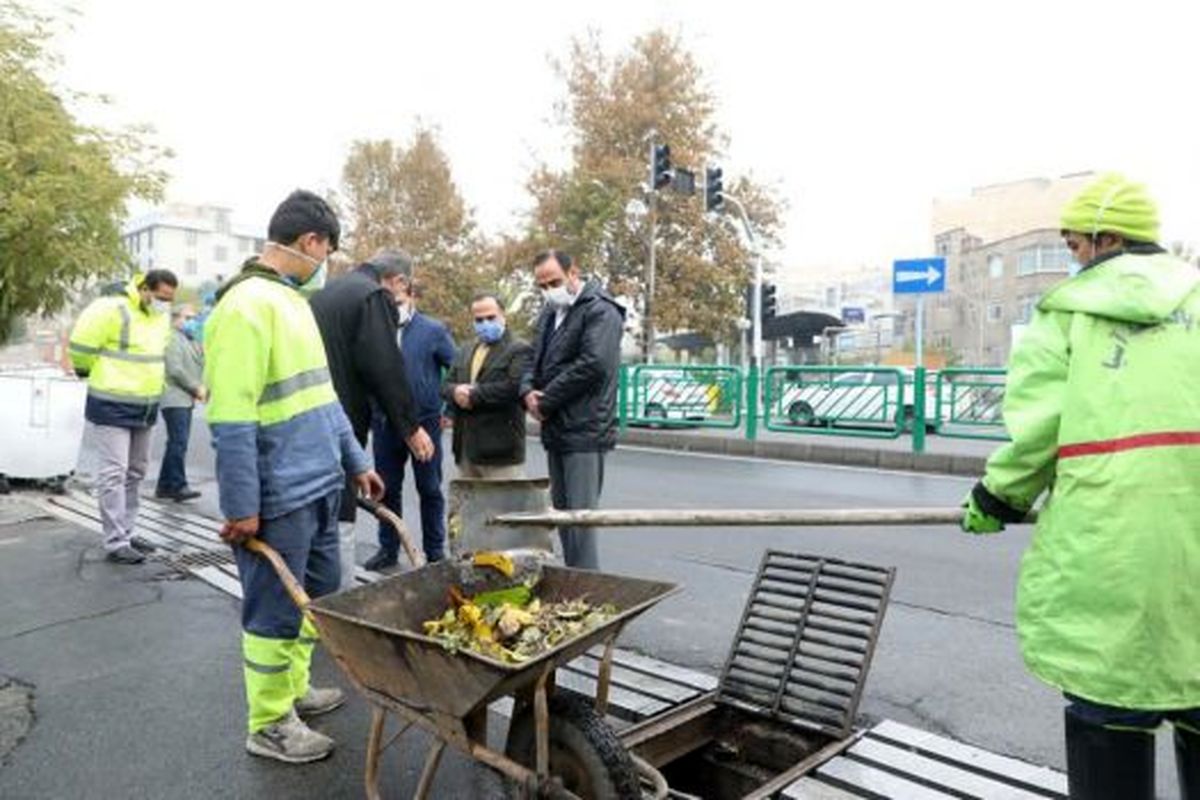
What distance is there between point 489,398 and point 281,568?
2491mm

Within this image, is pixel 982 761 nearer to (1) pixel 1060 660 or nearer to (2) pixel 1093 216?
(1) pixel 1060 660

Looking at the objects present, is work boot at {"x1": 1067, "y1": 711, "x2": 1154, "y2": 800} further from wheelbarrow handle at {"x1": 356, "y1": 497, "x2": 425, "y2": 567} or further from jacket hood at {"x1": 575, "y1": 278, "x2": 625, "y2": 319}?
jacket hood at {"x1": 575, "y1": 278, "x2": 625, "y2": 319}

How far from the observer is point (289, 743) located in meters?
3.38

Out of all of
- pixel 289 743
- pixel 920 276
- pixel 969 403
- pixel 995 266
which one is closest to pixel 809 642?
pixel 289 743

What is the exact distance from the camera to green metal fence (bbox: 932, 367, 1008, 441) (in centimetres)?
1262

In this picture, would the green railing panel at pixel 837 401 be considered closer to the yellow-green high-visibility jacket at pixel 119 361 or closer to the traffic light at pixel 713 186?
the traffic light at pixel 713 186

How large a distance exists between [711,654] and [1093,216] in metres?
2.89

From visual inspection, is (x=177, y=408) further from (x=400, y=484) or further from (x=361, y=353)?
(x=361, y=353)

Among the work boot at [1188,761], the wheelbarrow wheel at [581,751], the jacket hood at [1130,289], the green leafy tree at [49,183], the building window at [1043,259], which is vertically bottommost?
the wheelbarrow wheel at [581,751]

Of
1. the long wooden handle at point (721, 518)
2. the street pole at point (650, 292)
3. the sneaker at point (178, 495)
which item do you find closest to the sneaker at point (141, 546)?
the sneaker at point (178, 495)

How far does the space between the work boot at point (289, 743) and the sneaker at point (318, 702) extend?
1.21ft

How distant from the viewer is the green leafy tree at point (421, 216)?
31188mm

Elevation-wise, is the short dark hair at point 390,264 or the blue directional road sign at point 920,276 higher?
the blue directional road sign at point 920,276

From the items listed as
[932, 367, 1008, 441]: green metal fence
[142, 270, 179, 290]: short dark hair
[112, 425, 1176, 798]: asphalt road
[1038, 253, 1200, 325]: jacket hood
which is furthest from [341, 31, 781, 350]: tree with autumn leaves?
[1038, 253, 1200, 325]: jacket hood
